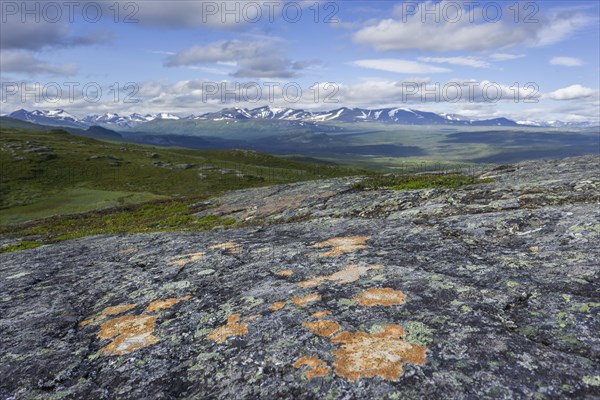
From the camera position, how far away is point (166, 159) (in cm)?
18938

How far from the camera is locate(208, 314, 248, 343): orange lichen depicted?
7457 mm

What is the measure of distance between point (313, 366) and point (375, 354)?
1.01 metres

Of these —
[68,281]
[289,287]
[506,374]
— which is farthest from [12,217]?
[506,374]

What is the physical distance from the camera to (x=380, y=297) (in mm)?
8281

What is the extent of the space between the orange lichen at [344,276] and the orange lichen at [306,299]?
660 millimetres

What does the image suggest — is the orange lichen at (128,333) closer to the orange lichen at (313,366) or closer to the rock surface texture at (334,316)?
the rock surface texture at (334,316)

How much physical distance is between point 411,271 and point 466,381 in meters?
4.23

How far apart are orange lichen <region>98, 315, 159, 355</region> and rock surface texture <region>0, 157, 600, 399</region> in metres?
0.04

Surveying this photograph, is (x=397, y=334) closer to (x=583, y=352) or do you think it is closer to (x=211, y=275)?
(x=583, y=352)

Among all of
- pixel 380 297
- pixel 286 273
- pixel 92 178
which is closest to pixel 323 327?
pixel 380 297

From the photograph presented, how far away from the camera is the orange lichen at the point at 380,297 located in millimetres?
8000

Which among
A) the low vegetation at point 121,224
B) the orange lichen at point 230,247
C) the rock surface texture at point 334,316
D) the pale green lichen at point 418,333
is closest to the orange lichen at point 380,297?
the rock surface texture at point 334,316

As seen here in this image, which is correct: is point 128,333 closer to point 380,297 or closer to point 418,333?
point 380,297

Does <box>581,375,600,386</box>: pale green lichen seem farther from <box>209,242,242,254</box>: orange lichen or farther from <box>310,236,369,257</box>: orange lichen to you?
<box>209,242,242,254</box>: orange lichen
